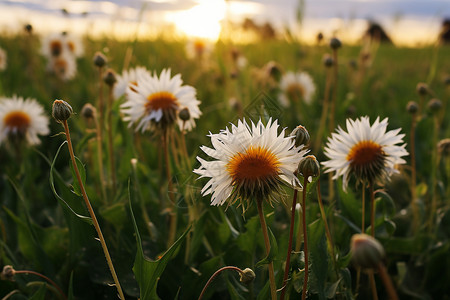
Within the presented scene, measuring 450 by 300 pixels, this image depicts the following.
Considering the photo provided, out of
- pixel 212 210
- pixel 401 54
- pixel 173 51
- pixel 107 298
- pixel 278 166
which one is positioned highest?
pixel 401 54

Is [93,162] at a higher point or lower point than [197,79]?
lower

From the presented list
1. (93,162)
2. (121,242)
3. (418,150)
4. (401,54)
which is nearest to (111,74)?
(93,162)

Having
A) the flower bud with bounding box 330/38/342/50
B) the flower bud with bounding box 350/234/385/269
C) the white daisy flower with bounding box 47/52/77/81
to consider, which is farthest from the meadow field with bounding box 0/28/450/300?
the white daisy flower with bounding box 47/52/77/81

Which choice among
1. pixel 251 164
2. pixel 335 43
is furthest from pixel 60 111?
pixel 335 43

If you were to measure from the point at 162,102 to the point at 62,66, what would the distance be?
1.85m

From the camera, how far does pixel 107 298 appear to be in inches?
37.9

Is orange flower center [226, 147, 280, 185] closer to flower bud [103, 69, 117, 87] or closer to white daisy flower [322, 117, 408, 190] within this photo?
white daisy flower [322, 117, 408, 190]

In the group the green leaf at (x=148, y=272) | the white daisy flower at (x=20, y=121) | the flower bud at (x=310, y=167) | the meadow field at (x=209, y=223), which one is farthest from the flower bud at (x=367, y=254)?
the white daisy flower at (x=20, y=121)

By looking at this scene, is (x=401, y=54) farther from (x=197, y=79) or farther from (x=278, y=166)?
(x=278, y=166)

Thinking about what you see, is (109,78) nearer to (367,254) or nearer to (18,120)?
(18,120)

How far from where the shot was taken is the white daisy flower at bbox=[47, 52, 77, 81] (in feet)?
8.72

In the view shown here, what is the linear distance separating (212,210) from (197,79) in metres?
1.63

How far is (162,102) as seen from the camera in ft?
3.60

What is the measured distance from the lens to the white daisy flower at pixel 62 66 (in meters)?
2.66
